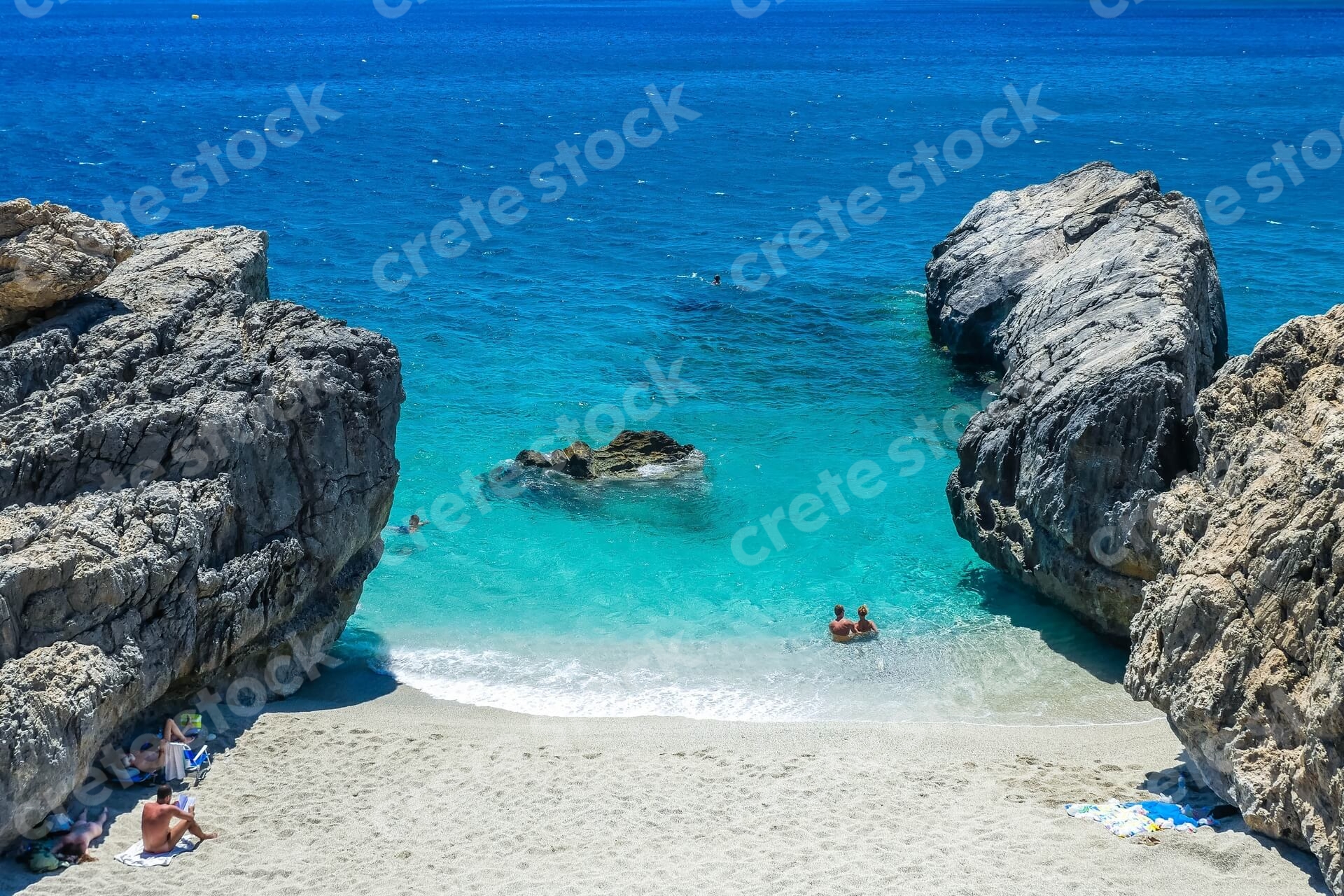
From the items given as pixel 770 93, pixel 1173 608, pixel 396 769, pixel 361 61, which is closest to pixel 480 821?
pixel 396 769

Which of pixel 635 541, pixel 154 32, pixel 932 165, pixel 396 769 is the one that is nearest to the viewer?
pixel 396 769

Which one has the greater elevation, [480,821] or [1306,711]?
[1306,711]

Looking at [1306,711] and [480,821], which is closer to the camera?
[1306,711]

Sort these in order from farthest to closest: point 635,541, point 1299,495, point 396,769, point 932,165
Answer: point 932,165, point 635,541, point 396,769, point 1299,495

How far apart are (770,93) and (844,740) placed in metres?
87.6

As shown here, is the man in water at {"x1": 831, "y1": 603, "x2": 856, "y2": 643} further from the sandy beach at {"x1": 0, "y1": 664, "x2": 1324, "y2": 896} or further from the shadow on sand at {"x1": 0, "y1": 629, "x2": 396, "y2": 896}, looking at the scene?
the shadow on sand at {"x1": 0, "y1": 629, "x2": 396, "y2": 896}

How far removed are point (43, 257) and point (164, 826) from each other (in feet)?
24.1

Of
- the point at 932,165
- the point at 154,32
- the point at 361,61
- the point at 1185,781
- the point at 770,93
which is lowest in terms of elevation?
the point at 1185,781

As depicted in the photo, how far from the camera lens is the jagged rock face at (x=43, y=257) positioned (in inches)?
619

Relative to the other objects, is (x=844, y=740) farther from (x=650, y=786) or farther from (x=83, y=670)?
(x=83, y=670)

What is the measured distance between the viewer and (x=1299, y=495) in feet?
40.5

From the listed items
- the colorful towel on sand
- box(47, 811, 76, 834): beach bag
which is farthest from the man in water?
box(47, 811, 76, 834): beach bag

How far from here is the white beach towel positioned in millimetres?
13844

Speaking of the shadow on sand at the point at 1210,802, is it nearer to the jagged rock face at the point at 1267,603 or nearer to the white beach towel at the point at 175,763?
the jagged rock face at the point at 1267,603
